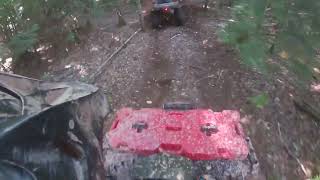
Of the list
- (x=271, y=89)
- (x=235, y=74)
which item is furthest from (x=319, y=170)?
(x=235, y=74)

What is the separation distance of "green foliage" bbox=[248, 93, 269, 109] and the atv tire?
396 centimetres

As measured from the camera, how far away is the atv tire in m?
10.2

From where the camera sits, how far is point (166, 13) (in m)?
10.5

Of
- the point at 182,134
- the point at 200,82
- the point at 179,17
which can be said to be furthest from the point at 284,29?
the point at 179,17

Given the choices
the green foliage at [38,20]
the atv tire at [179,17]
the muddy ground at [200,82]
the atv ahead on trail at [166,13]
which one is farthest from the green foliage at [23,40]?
the atv tire at [179,17]

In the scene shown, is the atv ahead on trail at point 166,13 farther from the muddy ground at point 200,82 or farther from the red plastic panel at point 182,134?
the red plastic panel at point 182,134

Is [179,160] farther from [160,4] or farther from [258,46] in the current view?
[160,4]

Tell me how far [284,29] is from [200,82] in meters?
3.72

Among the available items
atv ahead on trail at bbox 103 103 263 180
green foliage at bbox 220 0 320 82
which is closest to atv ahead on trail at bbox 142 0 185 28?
green foliage at bbox 220 0 320 82

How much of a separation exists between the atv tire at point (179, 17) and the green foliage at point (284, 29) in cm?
599

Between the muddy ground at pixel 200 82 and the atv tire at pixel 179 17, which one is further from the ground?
the atv tire at pixel 179 17

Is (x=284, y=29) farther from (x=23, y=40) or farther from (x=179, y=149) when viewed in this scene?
(x=23, y=40)

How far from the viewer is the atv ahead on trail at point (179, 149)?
346 centimetres

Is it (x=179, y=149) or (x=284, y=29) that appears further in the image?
(x=284, y=29)
